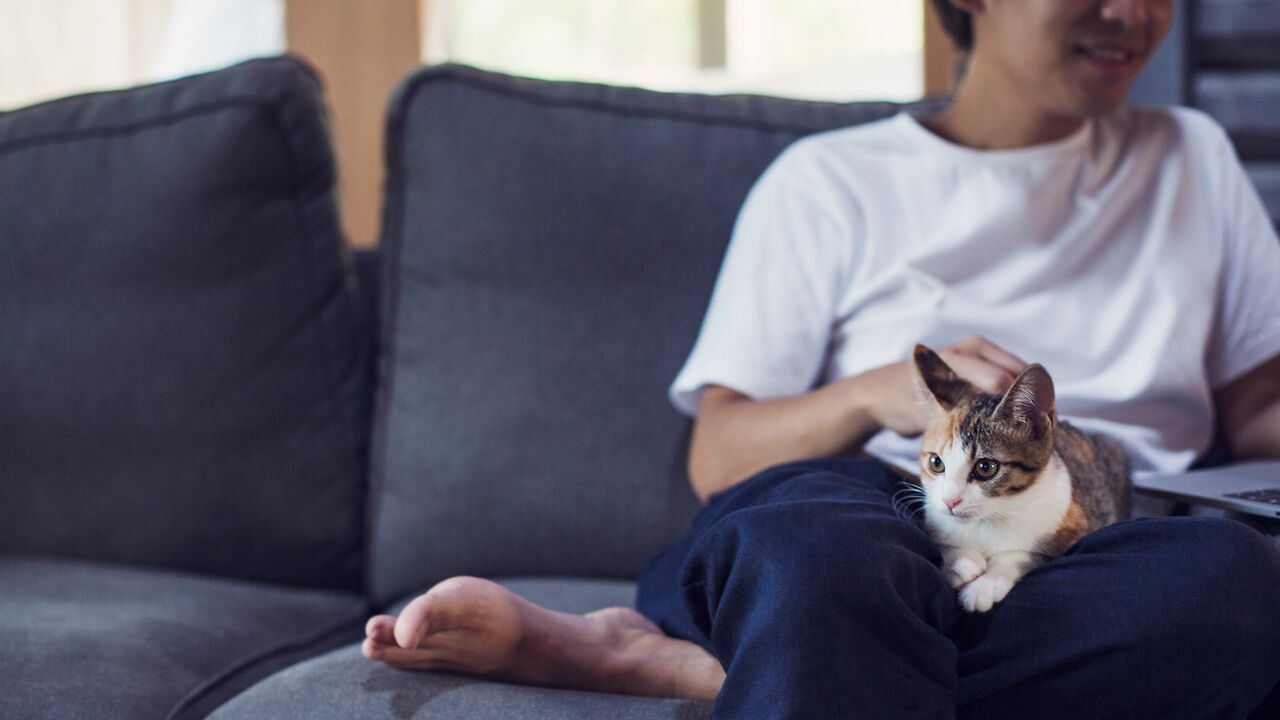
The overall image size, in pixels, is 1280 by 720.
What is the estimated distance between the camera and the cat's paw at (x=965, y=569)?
2.67ft

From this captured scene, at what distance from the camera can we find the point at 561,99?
1.46 meters

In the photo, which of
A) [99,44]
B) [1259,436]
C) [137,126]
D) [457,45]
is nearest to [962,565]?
[1259,436]

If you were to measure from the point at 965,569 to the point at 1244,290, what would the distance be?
68 cm

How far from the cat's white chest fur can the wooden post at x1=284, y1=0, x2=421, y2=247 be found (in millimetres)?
1520

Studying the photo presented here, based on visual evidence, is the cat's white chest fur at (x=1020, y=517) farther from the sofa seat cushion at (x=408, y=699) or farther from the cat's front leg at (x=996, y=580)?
the sofa seat cushion at (x=408, y=699)

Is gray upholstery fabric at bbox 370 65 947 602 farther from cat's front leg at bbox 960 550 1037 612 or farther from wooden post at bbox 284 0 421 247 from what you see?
wooden post at bbox 284 0 421 247

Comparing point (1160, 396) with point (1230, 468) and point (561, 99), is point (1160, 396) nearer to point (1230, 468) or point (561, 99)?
point (1230, 468)

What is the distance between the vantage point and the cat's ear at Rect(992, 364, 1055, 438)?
0.77m

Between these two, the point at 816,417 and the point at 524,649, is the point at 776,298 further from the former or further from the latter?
the point at 524,649

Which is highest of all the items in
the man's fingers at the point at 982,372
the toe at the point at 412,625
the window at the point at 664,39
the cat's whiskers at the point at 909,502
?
the window at the point at 664,39

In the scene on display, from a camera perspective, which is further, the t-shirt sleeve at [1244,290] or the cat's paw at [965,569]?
the t-shirt sleeve at [1244,290]

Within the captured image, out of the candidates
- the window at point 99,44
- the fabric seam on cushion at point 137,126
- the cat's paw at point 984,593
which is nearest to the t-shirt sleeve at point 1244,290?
the cat's paw at point 984,593

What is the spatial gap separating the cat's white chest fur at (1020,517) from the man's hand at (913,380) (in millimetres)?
79

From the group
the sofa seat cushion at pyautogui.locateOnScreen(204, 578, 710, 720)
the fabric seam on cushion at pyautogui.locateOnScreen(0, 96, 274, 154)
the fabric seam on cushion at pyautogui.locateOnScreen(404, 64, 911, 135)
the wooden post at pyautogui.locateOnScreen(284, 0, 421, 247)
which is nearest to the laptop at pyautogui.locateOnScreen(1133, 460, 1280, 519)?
the sofa seat cushion at pyautogui.locateOnScreen(204, 578, 710, 720)
